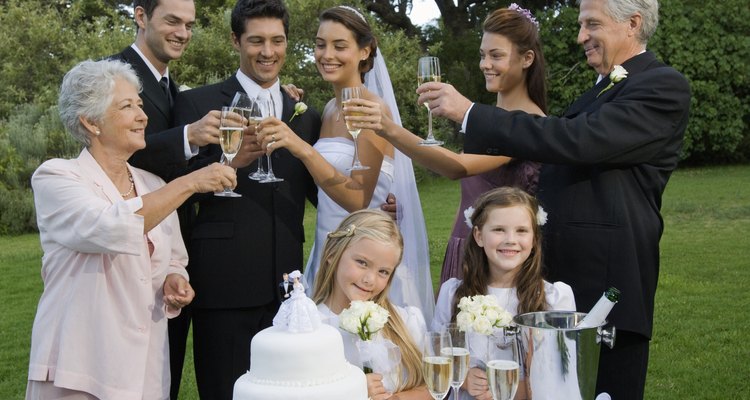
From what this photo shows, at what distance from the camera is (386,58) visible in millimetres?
19656

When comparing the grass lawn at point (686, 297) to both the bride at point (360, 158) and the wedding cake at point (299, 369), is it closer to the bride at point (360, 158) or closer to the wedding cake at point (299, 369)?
the bride at point (360, 158)

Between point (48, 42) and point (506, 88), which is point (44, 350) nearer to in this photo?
point (506, 88)

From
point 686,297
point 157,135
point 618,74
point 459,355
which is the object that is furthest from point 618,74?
point 686,297

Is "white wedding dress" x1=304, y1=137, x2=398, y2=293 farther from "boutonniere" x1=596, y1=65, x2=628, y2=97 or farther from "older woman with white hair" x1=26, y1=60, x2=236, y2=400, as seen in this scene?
"boutonniere" x1=596, y1=65, x2=628, y2=97

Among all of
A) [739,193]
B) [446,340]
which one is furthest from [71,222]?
[739,193]

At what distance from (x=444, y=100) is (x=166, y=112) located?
1653mm

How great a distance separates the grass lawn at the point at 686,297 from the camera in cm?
759

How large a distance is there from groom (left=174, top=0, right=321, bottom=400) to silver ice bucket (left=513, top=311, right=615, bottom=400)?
189 centimetres

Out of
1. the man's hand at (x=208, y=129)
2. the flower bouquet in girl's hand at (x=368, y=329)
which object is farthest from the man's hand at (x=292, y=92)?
the flower bouquet in girl's hand at (x=368, y=329)

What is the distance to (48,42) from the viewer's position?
66.4ft

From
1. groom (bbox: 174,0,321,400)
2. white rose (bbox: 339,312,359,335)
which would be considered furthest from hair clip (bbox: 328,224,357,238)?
white rose (bbox: 339,312,359,335)

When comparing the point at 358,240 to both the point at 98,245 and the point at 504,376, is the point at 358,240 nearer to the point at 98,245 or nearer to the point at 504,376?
the point at 98,245

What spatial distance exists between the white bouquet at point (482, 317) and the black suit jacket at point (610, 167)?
3.10ft

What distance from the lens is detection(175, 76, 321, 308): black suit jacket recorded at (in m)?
4.54
